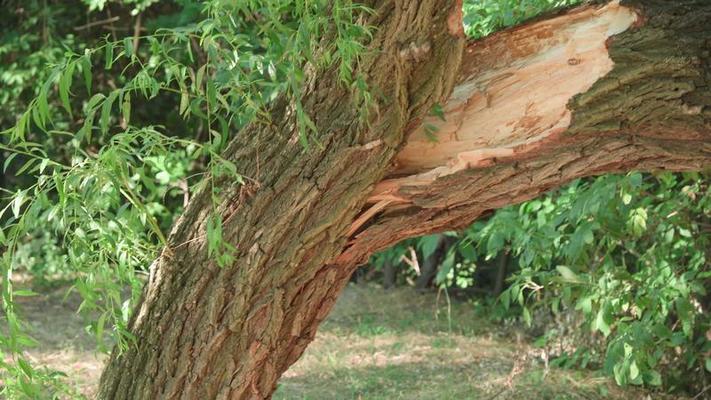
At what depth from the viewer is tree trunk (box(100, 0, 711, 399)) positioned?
2.48 metres

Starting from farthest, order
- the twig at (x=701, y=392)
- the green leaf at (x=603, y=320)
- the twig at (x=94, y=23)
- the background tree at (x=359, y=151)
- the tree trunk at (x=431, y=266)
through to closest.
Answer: the twig at (x=94, y=23)
the tree trunk at (x=431, y=266)
the twig at (x=701, y=392)
the green leaf at (x=603, y=320)
the background tree at (x=359, y=151)

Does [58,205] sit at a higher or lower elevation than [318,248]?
higher

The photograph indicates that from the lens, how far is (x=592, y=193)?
153 inches

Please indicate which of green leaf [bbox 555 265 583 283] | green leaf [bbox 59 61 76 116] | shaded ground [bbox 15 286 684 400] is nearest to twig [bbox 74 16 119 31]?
shaded ground [bbox 15 286 684 400]

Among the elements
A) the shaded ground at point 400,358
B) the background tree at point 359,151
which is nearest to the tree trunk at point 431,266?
the shaded ground at point 400,358

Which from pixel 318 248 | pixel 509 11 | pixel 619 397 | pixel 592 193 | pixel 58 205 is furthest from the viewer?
pixel 619 397

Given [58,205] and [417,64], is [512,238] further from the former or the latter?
[58,205]

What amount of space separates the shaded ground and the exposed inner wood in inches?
87.8

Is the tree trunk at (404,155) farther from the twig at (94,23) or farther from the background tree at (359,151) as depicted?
the twig at (94,23)

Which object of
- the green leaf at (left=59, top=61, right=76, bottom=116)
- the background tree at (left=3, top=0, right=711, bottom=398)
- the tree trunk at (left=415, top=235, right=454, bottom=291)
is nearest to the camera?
the green leaf at (left=59, top=61, right=76, bottom=116)

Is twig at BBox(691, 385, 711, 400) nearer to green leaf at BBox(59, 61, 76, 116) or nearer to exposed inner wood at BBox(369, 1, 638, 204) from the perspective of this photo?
exposed inner wood at BBox(369, 1, 638, 204)

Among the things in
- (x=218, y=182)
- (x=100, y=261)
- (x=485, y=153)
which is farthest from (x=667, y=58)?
(x=100, y=261)

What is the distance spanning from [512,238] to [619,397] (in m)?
0.90

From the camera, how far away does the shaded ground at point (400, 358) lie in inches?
189
